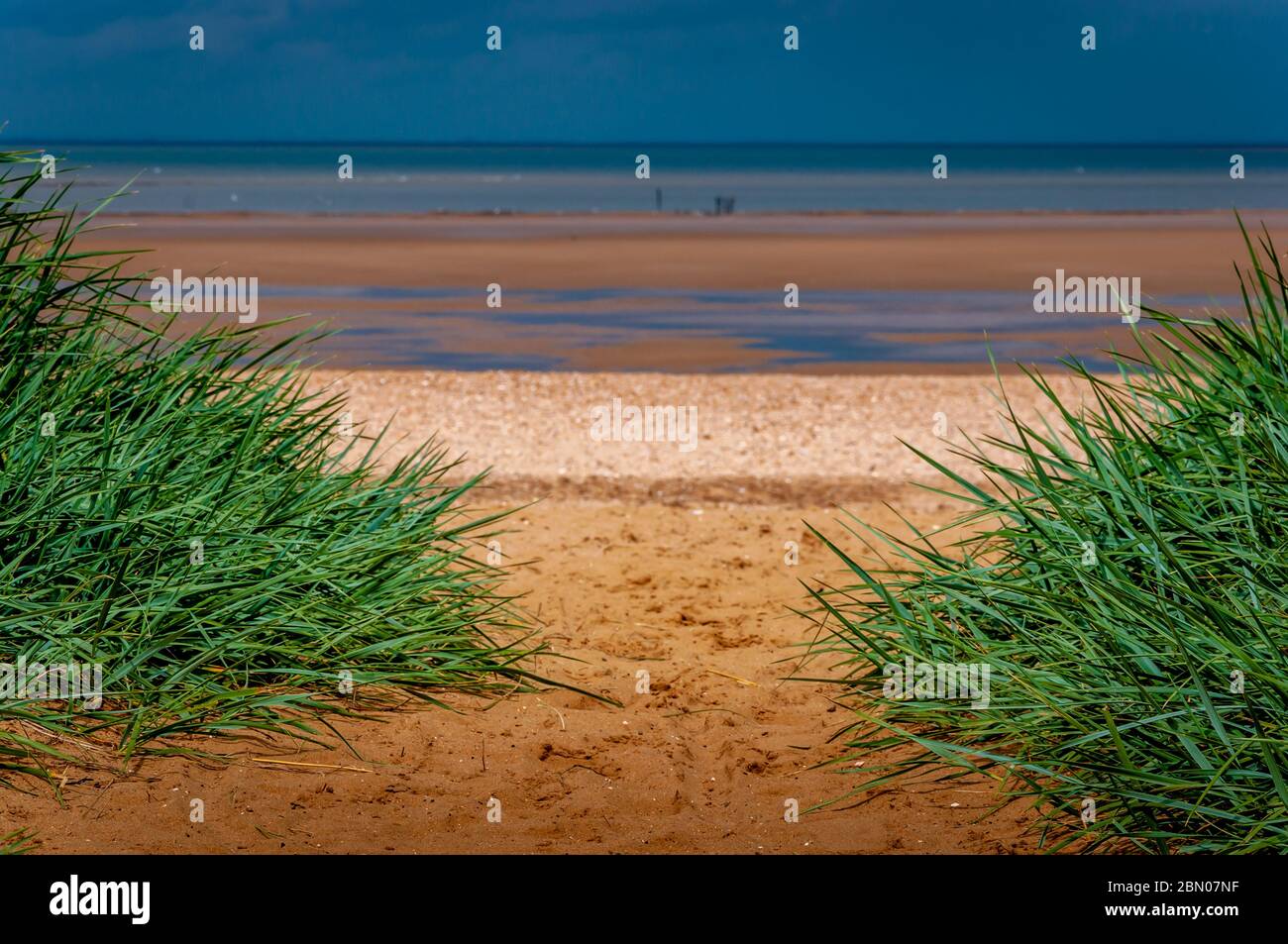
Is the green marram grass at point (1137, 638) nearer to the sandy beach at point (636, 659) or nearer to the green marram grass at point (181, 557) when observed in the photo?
the sandy beach at point (636, 659)

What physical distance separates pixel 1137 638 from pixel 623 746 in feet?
5.33

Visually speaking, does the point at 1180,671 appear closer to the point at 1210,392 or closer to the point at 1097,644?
the point at 1097,644

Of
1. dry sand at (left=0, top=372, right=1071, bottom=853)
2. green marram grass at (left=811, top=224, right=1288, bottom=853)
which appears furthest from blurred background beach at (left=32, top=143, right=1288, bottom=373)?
dry sand at (left=0, top=372, right=1071, bottom=853)

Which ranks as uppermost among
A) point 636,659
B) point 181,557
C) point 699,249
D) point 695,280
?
point 699,249

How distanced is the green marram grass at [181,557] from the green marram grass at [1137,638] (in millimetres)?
1500

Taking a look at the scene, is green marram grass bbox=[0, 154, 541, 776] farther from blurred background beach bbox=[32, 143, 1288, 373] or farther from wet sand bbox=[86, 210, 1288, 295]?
wet sand bbox=[86, 210, 1288, 295]

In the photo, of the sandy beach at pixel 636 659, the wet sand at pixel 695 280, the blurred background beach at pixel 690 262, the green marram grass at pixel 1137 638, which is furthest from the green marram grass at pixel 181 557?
the wet sand at pixel 695 280

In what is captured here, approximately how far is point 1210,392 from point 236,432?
11.1ft

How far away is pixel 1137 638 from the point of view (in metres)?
3.79

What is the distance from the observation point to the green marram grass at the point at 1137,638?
338cm

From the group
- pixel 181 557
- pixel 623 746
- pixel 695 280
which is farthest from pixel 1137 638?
pixel 695 280

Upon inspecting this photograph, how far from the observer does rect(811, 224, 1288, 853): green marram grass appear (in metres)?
3.38

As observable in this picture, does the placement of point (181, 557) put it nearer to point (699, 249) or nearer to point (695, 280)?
point (695, 280)

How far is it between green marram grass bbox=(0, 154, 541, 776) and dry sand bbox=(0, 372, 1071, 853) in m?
0.18
